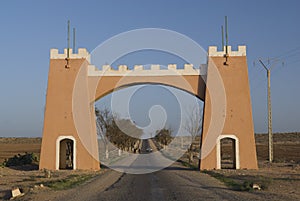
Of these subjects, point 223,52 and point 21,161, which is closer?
point 223,52

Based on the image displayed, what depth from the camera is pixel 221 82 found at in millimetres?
29688

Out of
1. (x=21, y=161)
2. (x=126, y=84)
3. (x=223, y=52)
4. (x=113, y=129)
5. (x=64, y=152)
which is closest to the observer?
(x=223, y=52)

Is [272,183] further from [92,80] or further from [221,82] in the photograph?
[92,80]

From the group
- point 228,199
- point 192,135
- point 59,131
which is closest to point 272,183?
point 228,199

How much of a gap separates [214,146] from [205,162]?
1223 millimetres

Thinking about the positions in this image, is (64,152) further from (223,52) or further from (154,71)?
(223,52)

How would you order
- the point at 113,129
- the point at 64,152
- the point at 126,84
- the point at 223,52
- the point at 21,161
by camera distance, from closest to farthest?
1. the point at 223,52
2. the point at 126,84
3. the point at 64,152
4. the point at 21,161
5. the point at 113,129

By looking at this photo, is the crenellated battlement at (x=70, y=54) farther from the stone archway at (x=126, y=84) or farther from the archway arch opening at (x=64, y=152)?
the archway arch opening at (x=64, y=152)

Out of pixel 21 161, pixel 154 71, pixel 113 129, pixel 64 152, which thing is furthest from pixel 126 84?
pixel 113 129

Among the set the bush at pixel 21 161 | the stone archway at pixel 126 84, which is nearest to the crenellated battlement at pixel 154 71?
the stone archway at pixel 126 84

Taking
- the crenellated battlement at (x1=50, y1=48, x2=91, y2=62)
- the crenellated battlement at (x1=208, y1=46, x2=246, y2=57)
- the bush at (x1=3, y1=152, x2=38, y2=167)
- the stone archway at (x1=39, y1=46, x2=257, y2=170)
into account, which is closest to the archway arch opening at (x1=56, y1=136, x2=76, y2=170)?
the stone archway at (x1=39, y1=46, x2=257, y2=170)

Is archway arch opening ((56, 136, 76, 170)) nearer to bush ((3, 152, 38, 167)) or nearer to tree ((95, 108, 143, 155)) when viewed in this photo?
bush ((3, 152, 38, 167))

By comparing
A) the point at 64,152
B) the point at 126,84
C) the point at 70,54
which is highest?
the point at 70,54

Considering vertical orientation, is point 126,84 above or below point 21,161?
above
